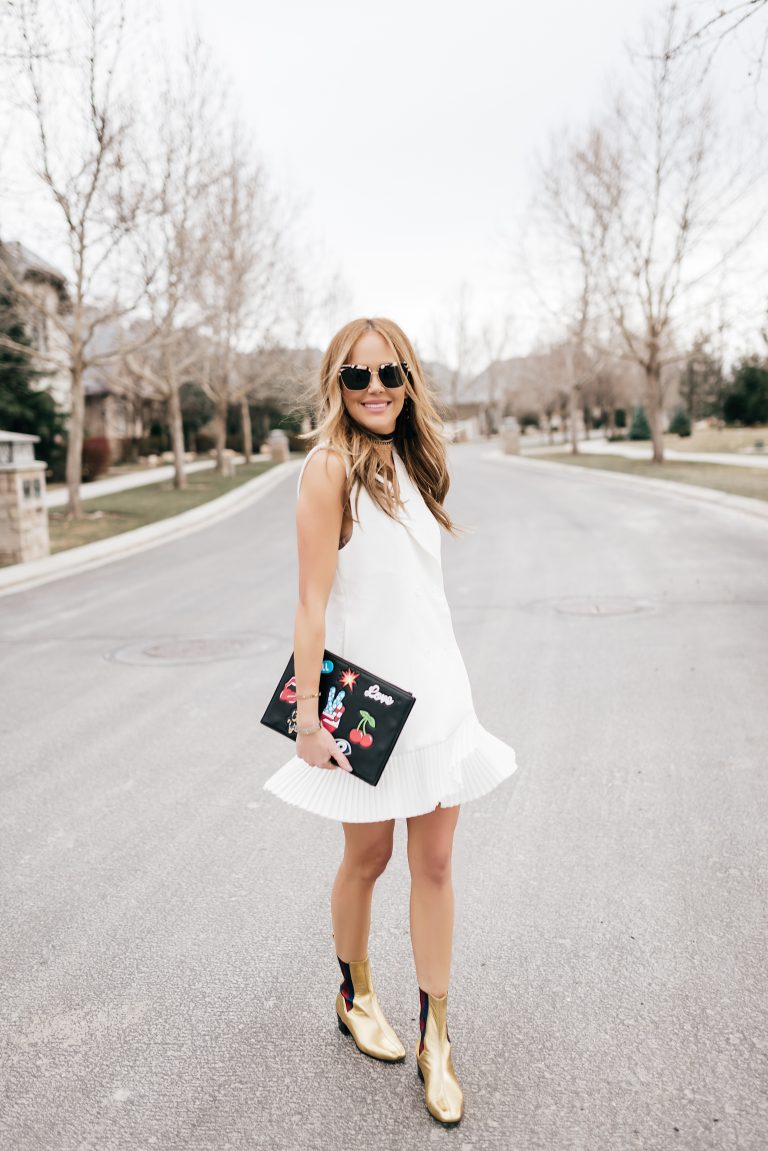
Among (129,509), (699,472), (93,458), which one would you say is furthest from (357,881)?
(93,458)

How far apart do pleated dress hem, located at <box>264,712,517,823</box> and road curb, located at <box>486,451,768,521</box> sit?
14.7 meters

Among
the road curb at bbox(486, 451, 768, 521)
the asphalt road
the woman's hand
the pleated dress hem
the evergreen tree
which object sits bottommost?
the asphalt road

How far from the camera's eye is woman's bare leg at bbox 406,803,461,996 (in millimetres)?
2660

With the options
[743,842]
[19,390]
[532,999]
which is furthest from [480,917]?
[19,390]

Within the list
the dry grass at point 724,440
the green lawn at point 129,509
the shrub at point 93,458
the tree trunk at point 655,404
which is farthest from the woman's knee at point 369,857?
the dry grass at point 724,440

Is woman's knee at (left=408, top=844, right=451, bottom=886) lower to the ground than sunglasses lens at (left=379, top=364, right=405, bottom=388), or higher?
lower

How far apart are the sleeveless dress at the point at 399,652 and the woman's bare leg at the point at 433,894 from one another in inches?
3.2

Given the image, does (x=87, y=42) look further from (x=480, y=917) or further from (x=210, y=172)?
(x=480, y=917)

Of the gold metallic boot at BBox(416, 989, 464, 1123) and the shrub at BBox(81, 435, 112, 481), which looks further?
the shrub at BBox(81, 435, 112, 481)

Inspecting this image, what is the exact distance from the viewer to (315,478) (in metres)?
2.51

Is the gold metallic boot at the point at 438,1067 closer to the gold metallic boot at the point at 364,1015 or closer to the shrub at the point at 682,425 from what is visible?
the gold metallic boot at the point at 364,1015

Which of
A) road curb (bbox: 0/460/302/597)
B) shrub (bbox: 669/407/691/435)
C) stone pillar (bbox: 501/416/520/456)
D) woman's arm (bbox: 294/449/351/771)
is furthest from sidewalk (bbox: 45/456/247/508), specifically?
shrub (bbox: 669/407/691/435)

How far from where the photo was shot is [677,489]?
22453 millimetres

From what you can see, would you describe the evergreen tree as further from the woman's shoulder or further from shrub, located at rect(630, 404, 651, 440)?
the woman's shoulder
